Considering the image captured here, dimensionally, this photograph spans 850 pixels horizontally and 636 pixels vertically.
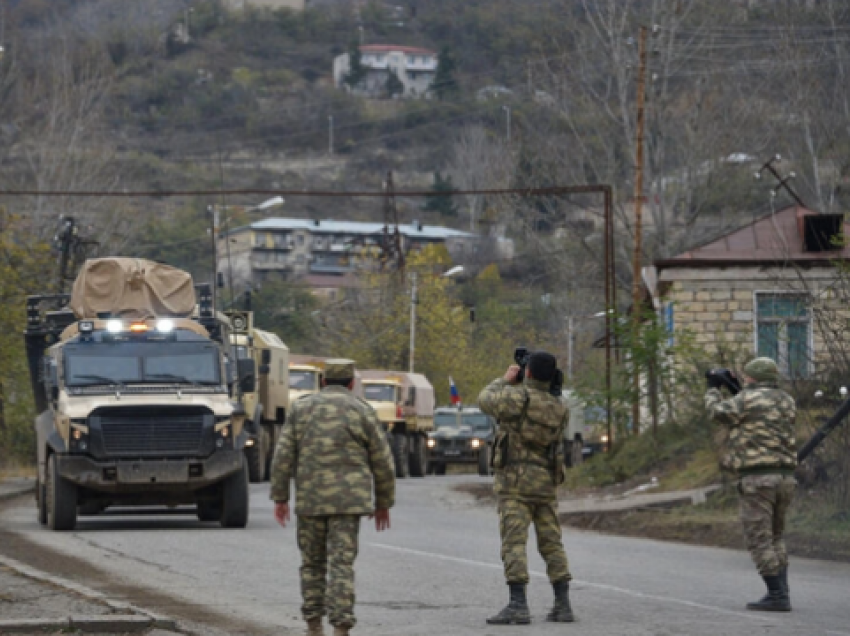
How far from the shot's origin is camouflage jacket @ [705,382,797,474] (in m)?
13.1

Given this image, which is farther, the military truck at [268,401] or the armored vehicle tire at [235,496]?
the military truck at [268,401]

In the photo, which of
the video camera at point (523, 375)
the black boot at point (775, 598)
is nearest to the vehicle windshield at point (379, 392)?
the black boot at point (775, 598)

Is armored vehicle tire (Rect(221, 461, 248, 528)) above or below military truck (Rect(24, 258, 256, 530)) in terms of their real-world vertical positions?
below

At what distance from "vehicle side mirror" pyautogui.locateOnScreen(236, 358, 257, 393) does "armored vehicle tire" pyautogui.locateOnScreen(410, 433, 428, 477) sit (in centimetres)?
2617

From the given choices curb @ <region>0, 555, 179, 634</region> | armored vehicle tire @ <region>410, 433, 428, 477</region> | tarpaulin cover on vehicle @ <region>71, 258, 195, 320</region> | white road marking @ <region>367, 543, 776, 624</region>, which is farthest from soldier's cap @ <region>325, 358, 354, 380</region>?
armored vehicle tire @ <region>410, 433, 428, 477</region>

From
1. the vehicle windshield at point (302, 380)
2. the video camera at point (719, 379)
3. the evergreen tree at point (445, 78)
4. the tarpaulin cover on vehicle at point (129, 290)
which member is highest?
the evergreen tree at point (445, 78)

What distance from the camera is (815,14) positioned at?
58656 mm

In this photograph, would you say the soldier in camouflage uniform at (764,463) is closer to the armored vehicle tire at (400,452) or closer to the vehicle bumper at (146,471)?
the vehicle bumper at (146,471)

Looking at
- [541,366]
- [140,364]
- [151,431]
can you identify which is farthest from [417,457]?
[541,366]

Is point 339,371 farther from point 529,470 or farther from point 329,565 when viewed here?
point 529,470

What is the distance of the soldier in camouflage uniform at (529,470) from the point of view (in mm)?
12078

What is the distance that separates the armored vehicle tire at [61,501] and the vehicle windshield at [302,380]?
22.9 m

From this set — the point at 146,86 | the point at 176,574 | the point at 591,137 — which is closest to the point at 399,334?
the point at 591,137

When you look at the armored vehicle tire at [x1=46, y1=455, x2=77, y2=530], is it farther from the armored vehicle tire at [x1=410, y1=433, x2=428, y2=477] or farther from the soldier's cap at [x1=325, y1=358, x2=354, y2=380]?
the armored vehicle tire at [x1=410, y1=433, x2=428, y2=477]
